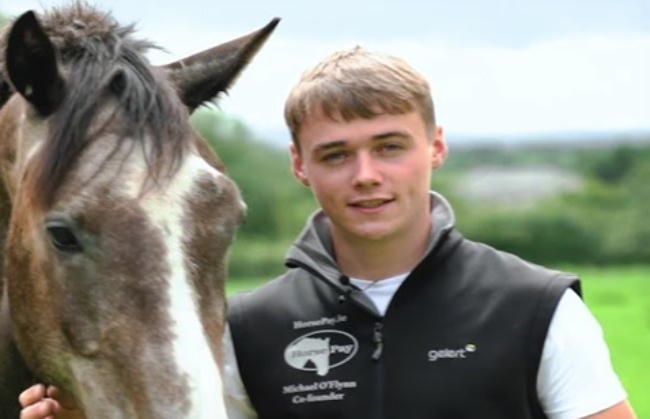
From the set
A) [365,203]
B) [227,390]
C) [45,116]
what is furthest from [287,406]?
[45,116]

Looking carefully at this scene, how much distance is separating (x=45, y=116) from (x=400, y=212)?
3.53 ft

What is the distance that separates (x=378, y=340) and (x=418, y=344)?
116 millimetres

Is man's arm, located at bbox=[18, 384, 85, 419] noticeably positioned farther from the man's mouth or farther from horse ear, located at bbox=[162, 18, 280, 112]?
the man's mouth

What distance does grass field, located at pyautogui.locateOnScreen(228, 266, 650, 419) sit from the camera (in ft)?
47.9

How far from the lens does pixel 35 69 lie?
3.29m

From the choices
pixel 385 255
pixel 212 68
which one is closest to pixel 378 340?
pixel 385 255

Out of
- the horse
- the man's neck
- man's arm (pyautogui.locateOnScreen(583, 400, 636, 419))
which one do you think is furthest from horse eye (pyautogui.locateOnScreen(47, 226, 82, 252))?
man's arm (pyautogui.locateOnScreen(583, 400, 636, 419))

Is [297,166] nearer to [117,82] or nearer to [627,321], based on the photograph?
[117,82]

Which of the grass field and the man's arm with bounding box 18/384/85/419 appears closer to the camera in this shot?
the man's arm with bounding box 18/384/85/419

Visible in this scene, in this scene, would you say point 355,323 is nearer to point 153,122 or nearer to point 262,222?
point 153,122

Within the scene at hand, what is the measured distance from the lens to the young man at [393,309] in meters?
3.67

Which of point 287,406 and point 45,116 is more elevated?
point 45,116

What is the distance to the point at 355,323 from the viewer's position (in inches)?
151

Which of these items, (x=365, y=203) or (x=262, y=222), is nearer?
(x=365, y=203)
